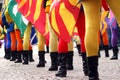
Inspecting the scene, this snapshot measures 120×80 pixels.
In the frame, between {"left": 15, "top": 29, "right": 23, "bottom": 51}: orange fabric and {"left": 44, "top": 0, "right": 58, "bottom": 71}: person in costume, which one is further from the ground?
{"left": 15, "top": 29, "right": 23, "bottom": 51}: orange fabric

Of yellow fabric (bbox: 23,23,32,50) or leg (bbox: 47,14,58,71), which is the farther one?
yellow fabric (bbox: 23,23,32,50)

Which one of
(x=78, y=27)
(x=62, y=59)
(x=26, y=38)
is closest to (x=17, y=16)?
(x=26, y=38)

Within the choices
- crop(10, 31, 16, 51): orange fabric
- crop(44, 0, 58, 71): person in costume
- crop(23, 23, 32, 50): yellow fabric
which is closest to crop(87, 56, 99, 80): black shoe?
crop(44, 0, 58, 71): person in costume

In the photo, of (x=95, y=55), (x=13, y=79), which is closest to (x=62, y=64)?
(x=13, y=79)

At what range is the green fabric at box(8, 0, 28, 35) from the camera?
278 inches

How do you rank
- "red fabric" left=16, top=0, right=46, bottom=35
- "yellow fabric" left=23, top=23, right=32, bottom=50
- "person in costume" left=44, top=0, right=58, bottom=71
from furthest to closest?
"yellow fabric" left=23, top=23, right=32, bottom=50 < "red fabric" left=16, top=0, right=46, bottom=35 < "person in costume" left=44, top=0, right=58, bottom=71

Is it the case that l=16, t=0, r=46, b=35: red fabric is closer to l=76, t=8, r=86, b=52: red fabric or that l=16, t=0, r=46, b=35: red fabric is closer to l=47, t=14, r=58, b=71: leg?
l=47, t=14, r=58, b=71: leg

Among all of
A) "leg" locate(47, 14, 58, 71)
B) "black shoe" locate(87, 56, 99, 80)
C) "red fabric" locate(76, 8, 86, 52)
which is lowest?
"black shoe" locate(87, 56, 99, 80)

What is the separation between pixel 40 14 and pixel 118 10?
2854 millimetres

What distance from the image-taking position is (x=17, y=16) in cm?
762

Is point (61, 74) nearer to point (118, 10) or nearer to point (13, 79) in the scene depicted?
point (13, 79)

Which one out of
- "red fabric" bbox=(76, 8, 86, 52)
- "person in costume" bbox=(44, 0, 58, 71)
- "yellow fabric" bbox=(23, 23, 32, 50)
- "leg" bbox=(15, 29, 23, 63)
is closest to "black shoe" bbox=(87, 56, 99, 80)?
"red fabric" bbox=(76, 8, 86, 52)

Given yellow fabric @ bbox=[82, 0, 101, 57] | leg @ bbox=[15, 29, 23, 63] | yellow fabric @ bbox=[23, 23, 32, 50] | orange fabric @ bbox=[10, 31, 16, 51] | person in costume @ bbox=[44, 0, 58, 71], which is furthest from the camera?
orange fabric @ bbox=[10, 31, 16, 51]

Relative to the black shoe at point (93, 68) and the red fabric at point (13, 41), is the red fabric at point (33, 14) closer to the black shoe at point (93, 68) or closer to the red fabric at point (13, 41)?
the red fabric at point (13, 41)
